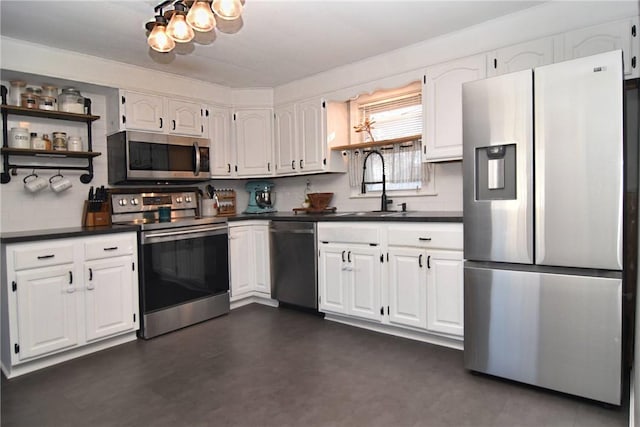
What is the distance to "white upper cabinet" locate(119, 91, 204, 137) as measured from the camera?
3486 millimetres

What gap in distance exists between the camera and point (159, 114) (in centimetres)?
371

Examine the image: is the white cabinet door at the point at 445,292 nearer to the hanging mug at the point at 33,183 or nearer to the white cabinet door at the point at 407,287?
the white cabinet door at the point at 407,287

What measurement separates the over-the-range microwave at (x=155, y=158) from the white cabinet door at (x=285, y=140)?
0.78m

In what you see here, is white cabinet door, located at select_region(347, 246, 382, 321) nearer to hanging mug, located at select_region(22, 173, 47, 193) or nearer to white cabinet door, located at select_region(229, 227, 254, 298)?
white cabinet door, located at select_region(229, 227, 254, 298)

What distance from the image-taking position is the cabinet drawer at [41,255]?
2.52 m

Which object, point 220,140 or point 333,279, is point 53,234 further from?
point 333,279

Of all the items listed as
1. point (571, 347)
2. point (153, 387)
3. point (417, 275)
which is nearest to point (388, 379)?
point (417, 275)

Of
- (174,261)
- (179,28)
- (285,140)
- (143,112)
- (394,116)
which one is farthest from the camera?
(285,140)

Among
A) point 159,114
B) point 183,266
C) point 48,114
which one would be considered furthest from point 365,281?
point 48,114

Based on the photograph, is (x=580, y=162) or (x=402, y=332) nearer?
(x=580, y=162)

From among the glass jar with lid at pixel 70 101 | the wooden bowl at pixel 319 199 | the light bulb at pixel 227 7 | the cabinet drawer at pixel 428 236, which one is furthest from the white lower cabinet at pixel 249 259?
the light bulb at pixel 227 7

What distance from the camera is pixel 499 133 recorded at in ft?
7.32

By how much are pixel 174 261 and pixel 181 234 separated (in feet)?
0.78

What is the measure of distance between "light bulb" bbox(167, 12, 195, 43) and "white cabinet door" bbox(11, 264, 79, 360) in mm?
1750
